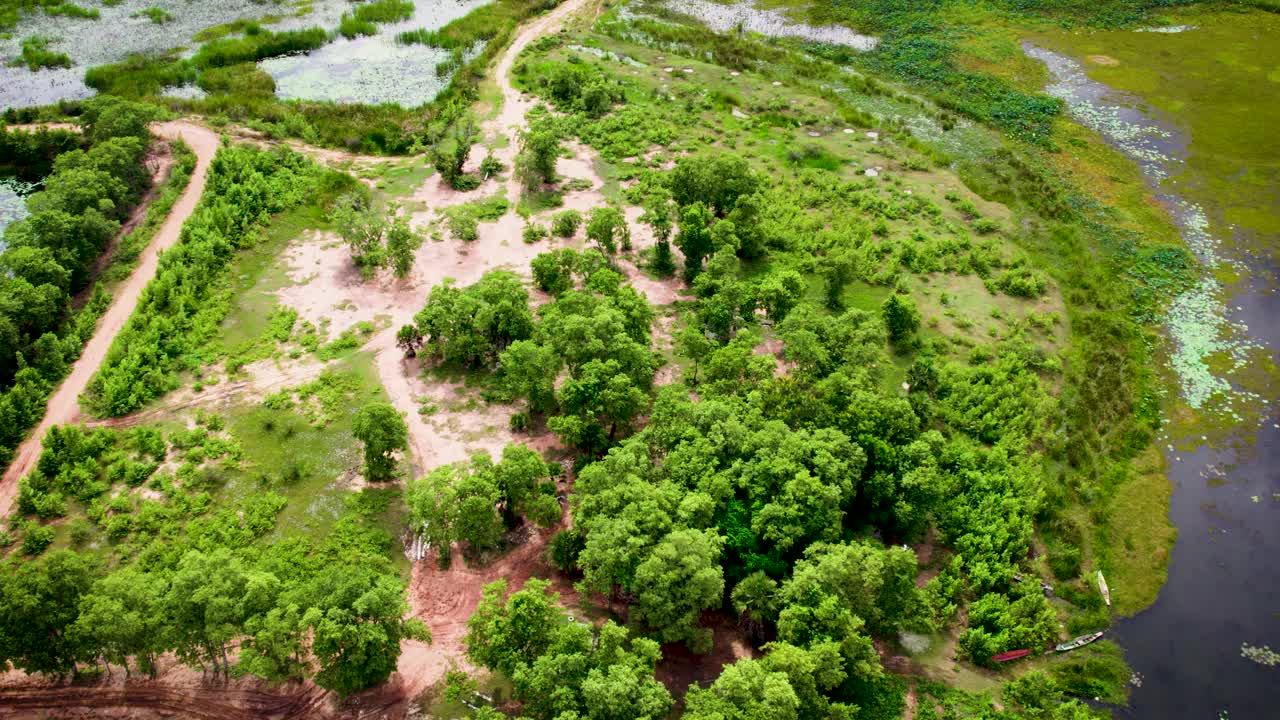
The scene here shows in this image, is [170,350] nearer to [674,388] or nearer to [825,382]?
[674,388]

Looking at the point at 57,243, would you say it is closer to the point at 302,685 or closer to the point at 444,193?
the point at 444,193

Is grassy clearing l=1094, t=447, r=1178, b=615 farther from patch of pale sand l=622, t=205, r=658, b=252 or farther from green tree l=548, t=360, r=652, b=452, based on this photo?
patch of pale sand l=622, t=205, r=658, b=252

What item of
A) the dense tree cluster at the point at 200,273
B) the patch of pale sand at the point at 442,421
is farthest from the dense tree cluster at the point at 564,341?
the dense tree cluster at the point at 200,273

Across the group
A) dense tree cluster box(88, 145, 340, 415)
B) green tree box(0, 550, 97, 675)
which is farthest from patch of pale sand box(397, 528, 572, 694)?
dense tree cluster box(88, 145, 340, 415)

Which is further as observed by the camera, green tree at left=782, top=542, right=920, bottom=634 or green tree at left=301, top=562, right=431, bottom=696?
green tree at left=782, top=542, right=920, bottom=634

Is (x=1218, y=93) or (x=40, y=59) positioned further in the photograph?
(x=40, y=59)

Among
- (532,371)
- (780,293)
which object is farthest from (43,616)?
(780,293)
